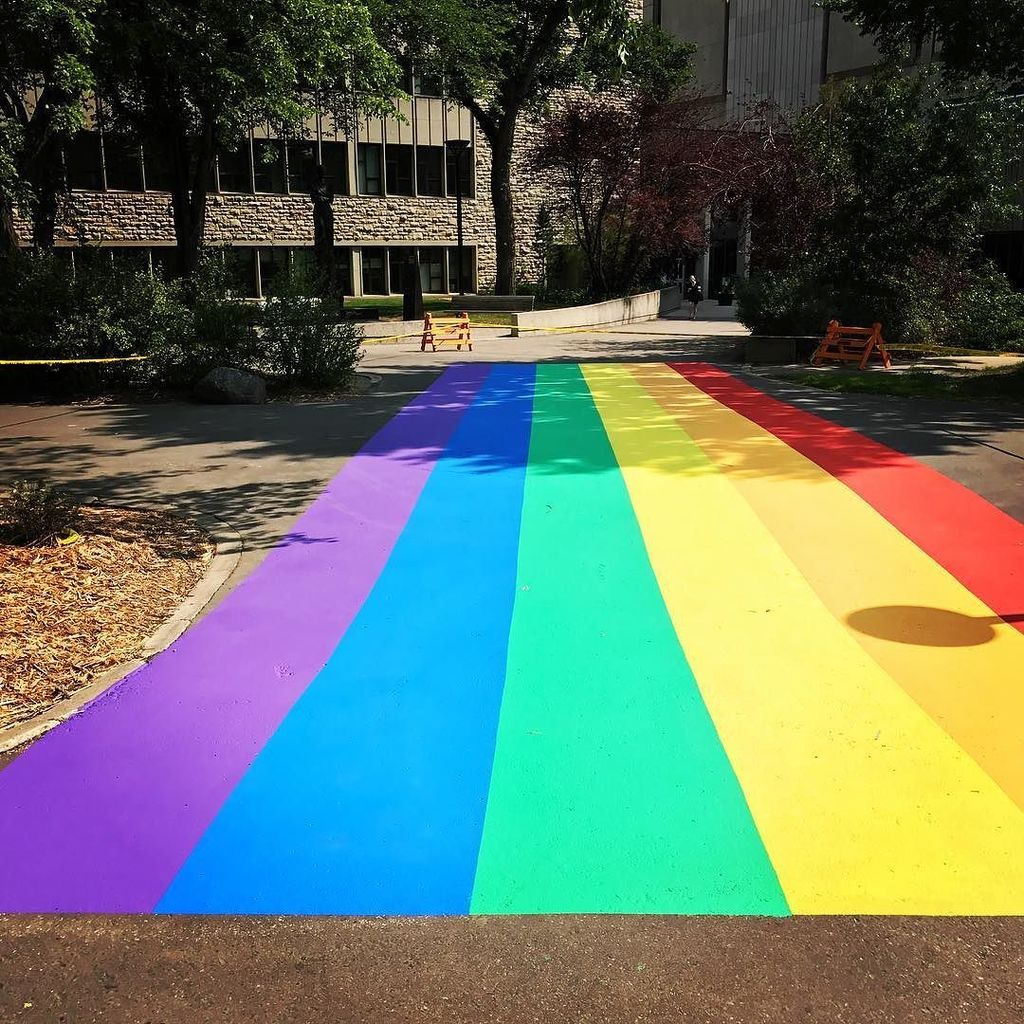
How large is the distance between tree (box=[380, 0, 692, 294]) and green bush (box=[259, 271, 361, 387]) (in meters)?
11.3

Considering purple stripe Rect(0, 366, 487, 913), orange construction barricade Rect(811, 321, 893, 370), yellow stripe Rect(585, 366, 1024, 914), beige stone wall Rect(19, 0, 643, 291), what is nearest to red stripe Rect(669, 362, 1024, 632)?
yellow stripe Rect(585, 366, 1024, 914)

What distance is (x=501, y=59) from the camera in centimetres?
3400

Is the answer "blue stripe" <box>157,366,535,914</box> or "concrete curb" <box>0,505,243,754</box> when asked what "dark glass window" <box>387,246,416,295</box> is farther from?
"blue stripe" <box>157,366,535,914</box>

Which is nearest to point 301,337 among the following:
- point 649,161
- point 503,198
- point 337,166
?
point 503,198

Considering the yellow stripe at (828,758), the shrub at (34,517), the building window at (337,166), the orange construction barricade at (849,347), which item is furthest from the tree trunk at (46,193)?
the yellow stripe at (828,758)

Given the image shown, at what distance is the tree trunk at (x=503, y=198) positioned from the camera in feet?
108

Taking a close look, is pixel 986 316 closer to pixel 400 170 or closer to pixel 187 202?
pixel 187 202

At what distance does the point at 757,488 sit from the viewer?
29.7 feet

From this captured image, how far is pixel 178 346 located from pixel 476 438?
5.79 m

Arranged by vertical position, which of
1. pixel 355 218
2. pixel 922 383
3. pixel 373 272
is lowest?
pixel 922 383

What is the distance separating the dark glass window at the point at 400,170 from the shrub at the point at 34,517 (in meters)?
42.4

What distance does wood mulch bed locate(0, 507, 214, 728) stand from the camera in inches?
202

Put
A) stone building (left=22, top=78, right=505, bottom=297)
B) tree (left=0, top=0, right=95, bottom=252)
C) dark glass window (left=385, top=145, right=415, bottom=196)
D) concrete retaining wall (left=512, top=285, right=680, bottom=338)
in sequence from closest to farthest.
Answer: tree (left=0, top=0, right=95, bottom=252)
concrete retaining wall (left=512, top=285, right=680, bottom=338)
stone building (left=22, top=78, right=505, bottom=297)
dark glass window (left=385, top=145, right=415, bottom=196)

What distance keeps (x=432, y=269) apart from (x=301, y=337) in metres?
35.1
